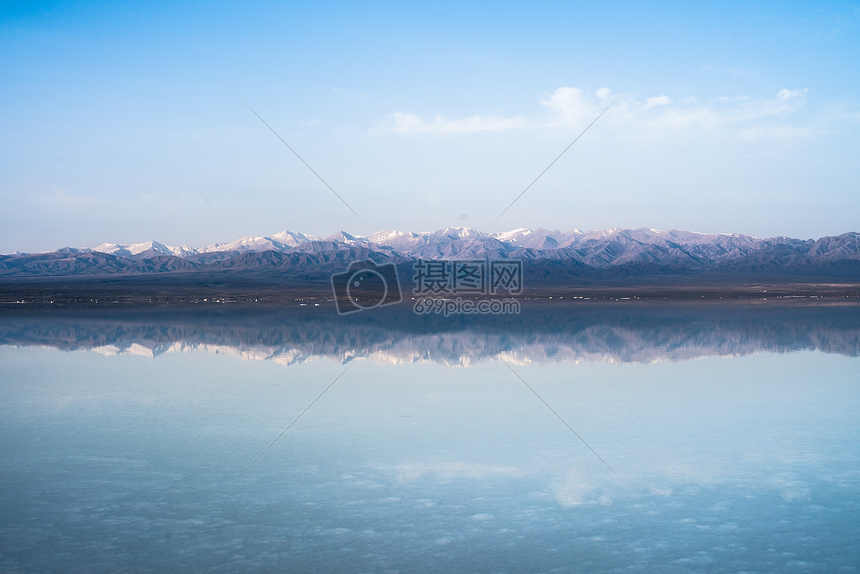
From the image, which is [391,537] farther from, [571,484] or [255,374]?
[255,374]

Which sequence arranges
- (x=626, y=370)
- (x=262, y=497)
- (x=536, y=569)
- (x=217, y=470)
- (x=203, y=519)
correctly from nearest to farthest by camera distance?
(x=536, y=569), (x=203, y=519), (x=262, y=497), (x=217, y=470), (x=626, y=370)

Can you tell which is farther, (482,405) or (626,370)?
(626,370)

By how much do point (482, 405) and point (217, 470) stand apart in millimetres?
5100

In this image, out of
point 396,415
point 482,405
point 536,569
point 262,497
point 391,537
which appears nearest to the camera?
point 536,569

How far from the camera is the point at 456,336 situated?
2380cm

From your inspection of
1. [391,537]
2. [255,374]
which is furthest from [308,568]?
[255,374]

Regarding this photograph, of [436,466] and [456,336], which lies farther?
[456,336]

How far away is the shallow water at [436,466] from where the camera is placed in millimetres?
5863

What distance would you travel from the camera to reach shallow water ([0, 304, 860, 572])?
5.86 metres

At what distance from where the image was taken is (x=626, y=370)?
611 inches

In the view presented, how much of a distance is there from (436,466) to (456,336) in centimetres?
1552

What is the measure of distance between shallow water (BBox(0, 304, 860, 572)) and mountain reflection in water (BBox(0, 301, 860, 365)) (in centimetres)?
164

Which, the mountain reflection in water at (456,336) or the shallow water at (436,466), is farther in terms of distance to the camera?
the mountain reflection in water at (456,336)

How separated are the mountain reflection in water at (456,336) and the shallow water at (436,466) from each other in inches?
64.4
